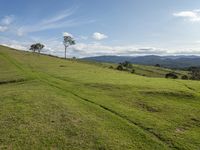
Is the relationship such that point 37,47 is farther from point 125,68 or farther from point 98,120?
point 98,120

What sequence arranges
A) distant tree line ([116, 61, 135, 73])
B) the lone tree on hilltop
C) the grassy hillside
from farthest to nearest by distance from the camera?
1. the lone tree on hilltop
2. distant tree line ([116, 61, 135, 73])
3. the grassy hillside

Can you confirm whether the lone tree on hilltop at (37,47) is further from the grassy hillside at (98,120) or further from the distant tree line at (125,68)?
the grassy hillside at (98,120)

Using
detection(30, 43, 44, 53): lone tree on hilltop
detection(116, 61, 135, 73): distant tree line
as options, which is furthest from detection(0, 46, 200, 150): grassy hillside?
detection(30, 43, 44, 53): lone tree on hilltop

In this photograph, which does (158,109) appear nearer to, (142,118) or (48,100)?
(142,118)

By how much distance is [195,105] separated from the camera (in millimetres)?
27609

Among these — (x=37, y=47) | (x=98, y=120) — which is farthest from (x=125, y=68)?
(x=98, y=120)

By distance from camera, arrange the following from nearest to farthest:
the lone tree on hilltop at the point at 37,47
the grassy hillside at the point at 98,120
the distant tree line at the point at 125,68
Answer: the grassy hillside at the point at 98,120, the distant tree line at the point at 125,68, the lone tree on hilltop at the point at 37,47

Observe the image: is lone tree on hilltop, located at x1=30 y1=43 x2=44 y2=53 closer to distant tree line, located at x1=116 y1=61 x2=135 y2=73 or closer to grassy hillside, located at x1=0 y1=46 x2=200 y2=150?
distant tree line, located at x1=116 y1=61 x2=135 y2=73

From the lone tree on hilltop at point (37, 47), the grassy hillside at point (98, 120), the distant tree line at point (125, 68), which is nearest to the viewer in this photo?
the grassy hillside at point (98, 120)

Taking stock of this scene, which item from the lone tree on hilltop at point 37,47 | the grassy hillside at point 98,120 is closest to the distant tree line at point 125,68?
the lone tree on hilltop at point 37,47

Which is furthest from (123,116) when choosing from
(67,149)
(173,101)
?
(173,101)

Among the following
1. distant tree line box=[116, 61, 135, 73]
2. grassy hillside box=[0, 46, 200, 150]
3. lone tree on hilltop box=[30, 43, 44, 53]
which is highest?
lone tree on hilltop box=[30, 43, 44, 53]

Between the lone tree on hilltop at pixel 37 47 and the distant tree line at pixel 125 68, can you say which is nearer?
the distant tree line at pixel 125 68

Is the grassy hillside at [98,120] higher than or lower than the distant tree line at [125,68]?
higher
